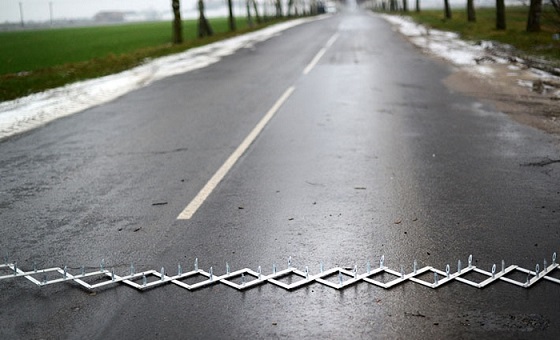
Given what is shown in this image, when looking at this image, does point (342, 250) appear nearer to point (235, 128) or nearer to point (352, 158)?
point (352, 158)

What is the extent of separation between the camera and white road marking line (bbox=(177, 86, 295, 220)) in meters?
5.89

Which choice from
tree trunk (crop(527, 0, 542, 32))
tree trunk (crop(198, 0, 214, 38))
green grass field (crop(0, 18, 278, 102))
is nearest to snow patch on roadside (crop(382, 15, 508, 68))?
tree trunk (crop(527, 0, 542, 32))

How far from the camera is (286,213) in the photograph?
5.72m

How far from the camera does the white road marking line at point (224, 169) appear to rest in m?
5.89

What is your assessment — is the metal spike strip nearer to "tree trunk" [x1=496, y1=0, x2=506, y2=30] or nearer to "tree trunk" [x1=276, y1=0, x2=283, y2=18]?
"tree trunk" [x1=496, y1=0, x2=506, y2=30]

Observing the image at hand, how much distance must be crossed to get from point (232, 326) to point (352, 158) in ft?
14.7

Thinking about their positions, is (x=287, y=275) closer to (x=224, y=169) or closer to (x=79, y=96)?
(x=224, y=169)

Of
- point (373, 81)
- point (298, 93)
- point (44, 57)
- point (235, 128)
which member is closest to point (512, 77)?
point (373, 81)

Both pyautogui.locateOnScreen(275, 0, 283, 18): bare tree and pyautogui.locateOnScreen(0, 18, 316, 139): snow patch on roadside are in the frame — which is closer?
pyautogui.locateOnScreen(0, 18, 316, 139): snow patch on roadside

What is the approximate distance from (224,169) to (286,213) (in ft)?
5.96

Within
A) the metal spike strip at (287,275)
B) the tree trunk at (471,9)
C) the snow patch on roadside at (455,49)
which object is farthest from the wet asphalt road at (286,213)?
the tree trunk at (471,9)

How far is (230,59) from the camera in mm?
23203

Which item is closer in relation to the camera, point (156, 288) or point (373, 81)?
point (156, 288)

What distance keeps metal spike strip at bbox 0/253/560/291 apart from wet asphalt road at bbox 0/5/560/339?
0.08 meters
